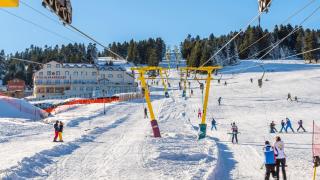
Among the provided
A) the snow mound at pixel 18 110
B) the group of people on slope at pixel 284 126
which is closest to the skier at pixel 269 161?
the group of people on slope at pixel 284 126

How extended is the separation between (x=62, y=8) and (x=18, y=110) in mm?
41791

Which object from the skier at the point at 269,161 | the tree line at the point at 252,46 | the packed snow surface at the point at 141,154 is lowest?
the packed snow surface at the point at 141,154

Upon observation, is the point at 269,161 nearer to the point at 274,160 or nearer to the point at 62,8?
the point at 274,160

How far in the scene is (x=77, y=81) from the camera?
105 m

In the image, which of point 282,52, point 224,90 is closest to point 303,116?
point 224,90

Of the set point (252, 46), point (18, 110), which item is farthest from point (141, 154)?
point (252, 46)

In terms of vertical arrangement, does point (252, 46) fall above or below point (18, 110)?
above

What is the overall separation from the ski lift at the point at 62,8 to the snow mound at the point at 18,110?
38231mm

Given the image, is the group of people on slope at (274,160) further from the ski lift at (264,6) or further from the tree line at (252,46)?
the tree line at (252,46)

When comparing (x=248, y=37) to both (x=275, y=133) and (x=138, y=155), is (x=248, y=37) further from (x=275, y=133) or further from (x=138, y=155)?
(x=138, y=155)

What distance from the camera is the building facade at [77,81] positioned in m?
102

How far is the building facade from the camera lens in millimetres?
102250

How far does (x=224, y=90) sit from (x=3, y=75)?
10580 centimetres

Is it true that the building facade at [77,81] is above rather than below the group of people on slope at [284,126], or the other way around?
above
